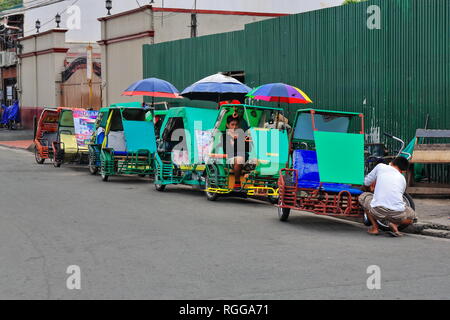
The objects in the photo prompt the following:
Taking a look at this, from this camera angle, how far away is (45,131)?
24.4 metres

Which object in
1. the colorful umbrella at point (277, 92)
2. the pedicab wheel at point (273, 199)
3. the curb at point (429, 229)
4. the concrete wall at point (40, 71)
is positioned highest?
the concrete wall at point (40, 71)

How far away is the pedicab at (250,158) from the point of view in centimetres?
1379

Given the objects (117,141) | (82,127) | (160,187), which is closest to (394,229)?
(160,187)

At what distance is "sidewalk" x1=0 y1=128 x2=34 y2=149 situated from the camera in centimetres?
3347

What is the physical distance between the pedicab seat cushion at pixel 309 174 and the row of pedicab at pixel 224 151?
0.05 ft

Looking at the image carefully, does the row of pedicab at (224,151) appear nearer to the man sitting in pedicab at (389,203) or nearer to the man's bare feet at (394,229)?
the man sitting in pedicab at (389,203)

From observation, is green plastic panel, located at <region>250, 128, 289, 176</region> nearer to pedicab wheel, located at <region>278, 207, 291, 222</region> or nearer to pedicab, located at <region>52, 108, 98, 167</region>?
pedicab wheel, located at <region>278, 207, 291, 222</region>

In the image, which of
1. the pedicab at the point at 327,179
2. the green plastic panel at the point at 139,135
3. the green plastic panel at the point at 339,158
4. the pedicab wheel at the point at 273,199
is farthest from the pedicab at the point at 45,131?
the green plastic panel at the point at 339,158

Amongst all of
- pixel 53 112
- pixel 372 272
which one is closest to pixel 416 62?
pixel 372 272

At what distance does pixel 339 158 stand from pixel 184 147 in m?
5.41

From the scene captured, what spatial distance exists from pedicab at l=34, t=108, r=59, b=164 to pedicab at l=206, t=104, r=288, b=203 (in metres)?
10.2

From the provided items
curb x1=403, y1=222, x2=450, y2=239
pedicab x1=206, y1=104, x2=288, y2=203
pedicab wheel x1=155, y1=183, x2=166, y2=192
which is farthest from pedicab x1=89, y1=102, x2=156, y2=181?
curb x1=403, y1=222, x2=450, y2=239

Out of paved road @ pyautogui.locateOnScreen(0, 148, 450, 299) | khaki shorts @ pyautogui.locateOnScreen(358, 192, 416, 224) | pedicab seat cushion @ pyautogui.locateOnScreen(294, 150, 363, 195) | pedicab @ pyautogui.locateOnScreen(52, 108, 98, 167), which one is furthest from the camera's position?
pedicab @ pyautogui.locateOnScreen(52, 108, 98, 167)

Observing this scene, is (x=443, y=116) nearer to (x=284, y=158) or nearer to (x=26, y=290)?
(x=284, y=158)
